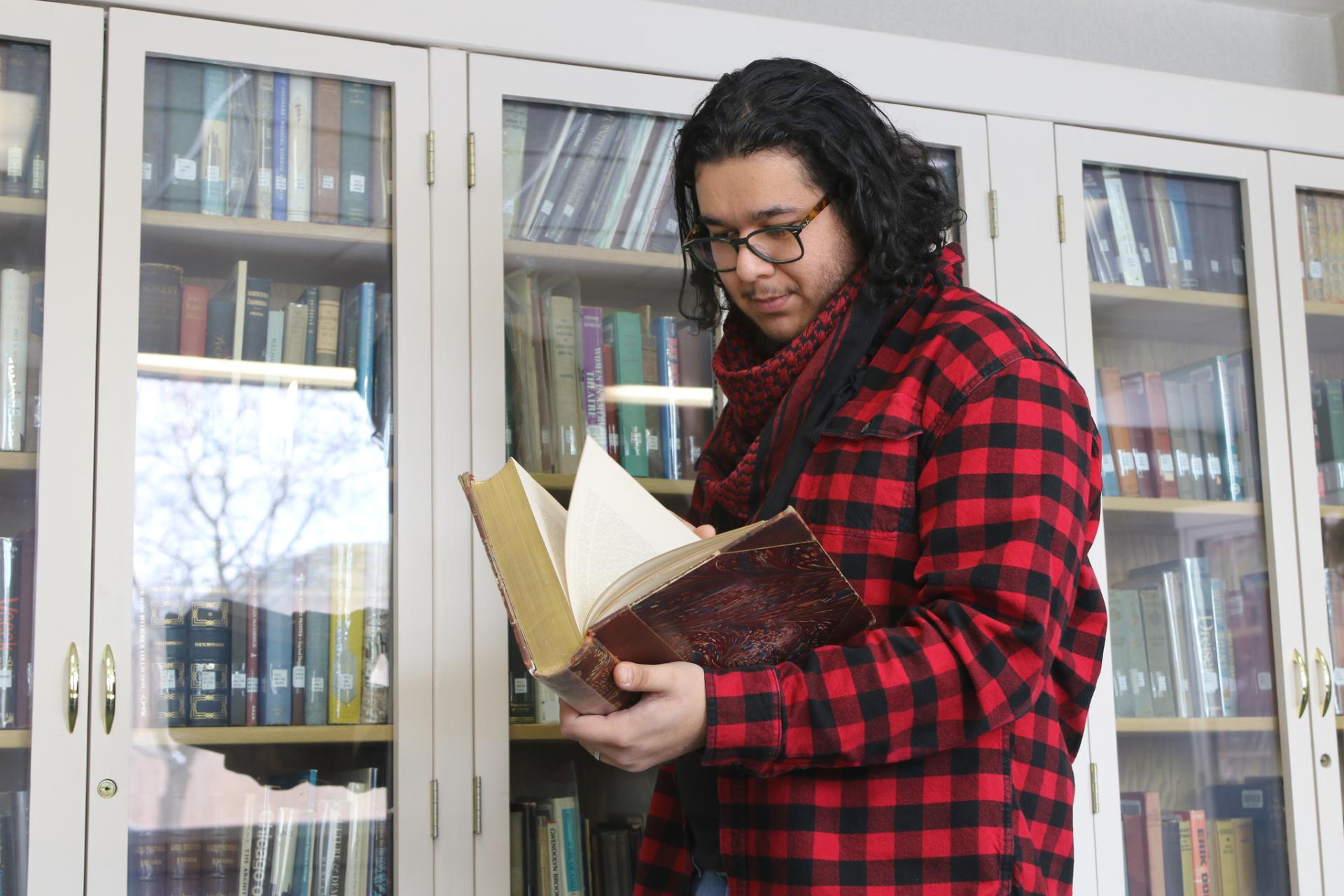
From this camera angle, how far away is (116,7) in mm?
1597

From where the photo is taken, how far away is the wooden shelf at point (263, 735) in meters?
1.50

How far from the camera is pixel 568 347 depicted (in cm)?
177

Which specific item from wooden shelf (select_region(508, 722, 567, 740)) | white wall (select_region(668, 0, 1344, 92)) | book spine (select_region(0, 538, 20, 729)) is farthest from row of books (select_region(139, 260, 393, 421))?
white wall (select_region(668, 0, 1344, 92))

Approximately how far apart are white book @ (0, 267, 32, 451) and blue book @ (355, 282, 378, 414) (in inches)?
14.7

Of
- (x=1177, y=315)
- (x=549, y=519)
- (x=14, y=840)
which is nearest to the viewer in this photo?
(x=549, y=519)

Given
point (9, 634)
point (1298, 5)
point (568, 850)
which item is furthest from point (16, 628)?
point (1298, 5)

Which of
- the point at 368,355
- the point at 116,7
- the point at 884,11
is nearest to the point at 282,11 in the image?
the point at 116,7

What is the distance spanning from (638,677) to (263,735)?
78 cm

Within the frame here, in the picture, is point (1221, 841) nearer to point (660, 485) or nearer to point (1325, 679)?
point (1325, 679)

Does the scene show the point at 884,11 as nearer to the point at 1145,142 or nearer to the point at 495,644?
the point at 1145,142

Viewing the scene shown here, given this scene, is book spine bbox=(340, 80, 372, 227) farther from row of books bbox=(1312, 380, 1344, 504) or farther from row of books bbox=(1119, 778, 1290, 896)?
row of books bbox=(1312, 380, 1344, 504)

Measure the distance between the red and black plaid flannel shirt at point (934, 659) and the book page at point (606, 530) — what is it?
11cm

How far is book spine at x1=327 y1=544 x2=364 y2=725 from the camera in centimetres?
160

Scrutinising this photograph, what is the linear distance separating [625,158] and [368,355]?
454mm
